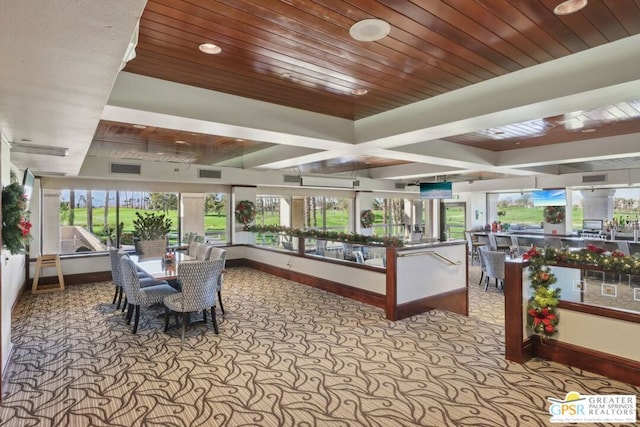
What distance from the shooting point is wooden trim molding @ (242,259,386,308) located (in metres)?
5.63

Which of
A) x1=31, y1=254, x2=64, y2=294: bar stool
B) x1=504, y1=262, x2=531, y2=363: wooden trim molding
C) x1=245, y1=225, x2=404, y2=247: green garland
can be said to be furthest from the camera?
x1=31, y1=254, x2=64, y2=294: bar stool

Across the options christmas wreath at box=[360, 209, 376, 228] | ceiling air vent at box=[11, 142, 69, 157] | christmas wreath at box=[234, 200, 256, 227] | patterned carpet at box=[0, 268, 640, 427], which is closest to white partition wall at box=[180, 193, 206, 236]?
christmas wreath at box=[234, 200, 256, 227]

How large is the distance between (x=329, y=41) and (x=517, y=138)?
4919 millimetres

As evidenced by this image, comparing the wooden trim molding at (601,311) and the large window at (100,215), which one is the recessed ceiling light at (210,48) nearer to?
the wooden trim molding at (601,311)

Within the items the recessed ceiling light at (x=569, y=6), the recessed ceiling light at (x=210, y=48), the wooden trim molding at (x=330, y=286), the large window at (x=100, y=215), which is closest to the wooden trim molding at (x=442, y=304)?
the wooden trim molding at (x=330, y=286)

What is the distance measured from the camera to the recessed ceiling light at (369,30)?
2.44 metres

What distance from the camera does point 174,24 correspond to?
2.45 meters

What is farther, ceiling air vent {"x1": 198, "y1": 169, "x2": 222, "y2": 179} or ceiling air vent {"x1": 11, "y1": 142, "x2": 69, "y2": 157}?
ceiling air vent {"x1": 198, "y1": 169, "x2": 222, "y2": 179}

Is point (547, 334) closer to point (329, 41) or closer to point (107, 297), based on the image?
point (329, 41)

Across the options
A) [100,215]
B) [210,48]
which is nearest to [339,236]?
[210,48]

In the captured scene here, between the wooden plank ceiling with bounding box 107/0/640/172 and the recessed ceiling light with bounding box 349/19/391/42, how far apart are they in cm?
5

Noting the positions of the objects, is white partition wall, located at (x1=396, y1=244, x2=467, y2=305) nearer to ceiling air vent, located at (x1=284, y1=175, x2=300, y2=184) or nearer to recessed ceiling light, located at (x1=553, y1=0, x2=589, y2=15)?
recessed ceiling light, located at (x1=553, y1=0, x2=589, y2=15)

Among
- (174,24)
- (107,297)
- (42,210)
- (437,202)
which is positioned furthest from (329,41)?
(437,202)

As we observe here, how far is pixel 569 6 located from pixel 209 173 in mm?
7698
